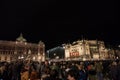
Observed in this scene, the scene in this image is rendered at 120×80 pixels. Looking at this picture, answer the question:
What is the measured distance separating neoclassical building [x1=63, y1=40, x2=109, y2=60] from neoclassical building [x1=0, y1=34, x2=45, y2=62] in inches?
835

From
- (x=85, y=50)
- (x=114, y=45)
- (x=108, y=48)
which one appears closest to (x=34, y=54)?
(x=85, y=50)

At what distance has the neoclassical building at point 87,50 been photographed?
106 meters

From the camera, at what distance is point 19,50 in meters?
109

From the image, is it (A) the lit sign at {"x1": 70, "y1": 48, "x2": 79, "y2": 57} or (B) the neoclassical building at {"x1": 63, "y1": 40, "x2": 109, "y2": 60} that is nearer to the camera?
(B) the neoclassical building at {"x1": 63, "y1": 40, "x2": 109, "y2": 60}

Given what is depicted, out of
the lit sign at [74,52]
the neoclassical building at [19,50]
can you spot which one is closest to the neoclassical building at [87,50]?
the lit sign at [74,52]

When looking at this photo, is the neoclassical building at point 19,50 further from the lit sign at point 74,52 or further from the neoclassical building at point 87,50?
the neoclassical building at point 87,50

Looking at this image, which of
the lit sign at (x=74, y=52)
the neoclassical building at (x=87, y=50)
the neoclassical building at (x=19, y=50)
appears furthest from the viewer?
the lit sign at (x=74, y=52)

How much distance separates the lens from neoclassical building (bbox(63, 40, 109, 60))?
10646 centimetres

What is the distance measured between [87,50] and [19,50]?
141ft

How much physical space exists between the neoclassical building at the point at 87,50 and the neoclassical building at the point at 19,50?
21215 millimetres

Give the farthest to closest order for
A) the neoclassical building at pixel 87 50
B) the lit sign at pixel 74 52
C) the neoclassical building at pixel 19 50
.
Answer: the lit sign at pixel 74 52 → the neoclassical building at pixel 87 50 → the neoclassical building at pixel 19 50

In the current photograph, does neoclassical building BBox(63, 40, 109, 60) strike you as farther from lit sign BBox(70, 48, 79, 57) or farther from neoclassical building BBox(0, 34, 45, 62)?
neoclassical building BBox(0, 34, 45, 62)

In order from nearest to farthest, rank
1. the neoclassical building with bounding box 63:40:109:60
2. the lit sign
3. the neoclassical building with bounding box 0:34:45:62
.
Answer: the neoclassical building with bounding box 0:34:45:62 < the neoclassical building with bounding box 63:40:109:60 < the lit sign

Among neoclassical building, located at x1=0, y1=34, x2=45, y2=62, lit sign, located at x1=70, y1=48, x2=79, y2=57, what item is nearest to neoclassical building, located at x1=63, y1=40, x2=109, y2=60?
lit sign, located at x1=70, y1=48, x2=79, y2=57
